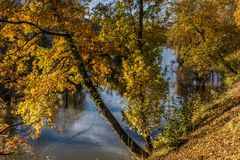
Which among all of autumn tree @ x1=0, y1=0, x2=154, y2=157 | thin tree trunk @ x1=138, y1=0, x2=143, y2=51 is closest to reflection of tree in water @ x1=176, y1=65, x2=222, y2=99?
thin tree trunk @ x1=138, y1=0, x2=143, y2=51

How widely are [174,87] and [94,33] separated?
36696mm

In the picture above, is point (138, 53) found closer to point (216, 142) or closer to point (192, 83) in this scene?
point (216, 142)

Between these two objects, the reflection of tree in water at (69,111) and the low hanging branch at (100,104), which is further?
the reflection of tree in water at (69,111)

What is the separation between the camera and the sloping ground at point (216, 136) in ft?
39.3

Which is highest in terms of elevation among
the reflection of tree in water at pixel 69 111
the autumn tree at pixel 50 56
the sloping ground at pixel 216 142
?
the autumn tree at pixel 50 56

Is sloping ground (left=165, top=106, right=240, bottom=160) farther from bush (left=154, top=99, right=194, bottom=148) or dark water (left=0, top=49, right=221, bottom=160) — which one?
dark water (left=0, top=49, right=221, bottom=160)

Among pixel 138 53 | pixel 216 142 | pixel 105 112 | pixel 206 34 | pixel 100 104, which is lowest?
pixel 216 142

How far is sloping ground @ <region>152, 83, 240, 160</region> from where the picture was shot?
12.0m

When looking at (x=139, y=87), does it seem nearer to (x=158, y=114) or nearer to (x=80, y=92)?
(x=158, y=114)

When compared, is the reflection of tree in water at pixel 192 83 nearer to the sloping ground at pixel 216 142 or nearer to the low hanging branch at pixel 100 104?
the low hanging branch at pixel 100 104

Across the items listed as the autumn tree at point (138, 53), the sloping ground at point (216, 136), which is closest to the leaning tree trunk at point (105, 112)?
the autumn tree at point (138, 53)

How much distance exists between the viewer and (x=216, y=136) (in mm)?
13789

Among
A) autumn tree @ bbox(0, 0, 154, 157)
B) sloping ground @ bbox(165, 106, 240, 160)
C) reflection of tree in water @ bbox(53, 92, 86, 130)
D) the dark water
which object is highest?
autumn tree @ bbox(0, 0, 154, 157)

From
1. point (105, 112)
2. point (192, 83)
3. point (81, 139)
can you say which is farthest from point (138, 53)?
point (192, 83)
